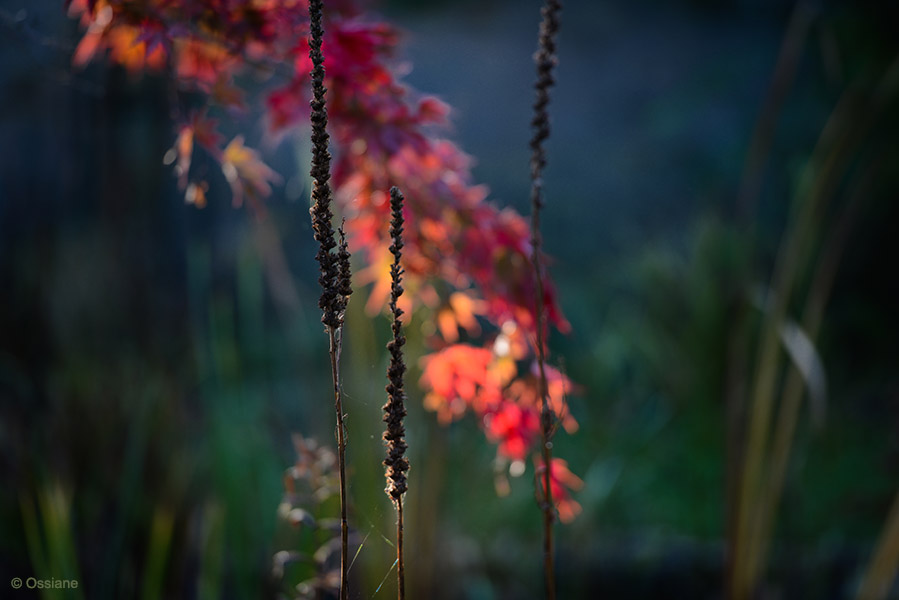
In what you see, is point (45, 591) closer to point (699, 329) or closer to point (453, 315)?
point (453, 315)

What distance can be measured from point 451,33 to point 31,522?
391 cm

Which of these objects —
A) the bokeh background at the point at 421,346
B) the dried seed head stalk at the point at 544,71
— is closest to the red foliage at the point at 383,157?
the bokeh background at the point at 421,346

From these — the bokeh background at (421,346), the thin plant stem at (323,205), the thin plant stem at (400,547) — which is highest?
the thin plant stem at (323,205)

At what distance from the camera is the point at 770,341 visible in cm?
100

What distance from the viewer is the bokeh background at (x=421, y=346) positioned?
1240 millimetres

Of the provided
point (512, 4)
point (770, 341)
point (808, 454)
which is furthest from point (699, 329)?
point (512, 4)

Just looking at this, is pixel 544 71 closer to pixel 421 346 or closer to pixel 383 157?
pixel 383 157

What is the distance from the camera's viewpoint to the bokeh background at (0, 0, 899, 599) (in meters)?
1.24

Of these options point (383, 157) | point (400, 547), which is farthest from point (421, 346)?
point (400, 547)

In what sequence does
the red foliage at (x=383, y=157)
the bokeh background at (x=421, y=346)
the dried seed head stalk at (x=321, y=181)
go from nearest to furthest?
the dried seed head stalk at (x=321, y=181) < the red foliage at (x=383, y=157) < the bokeh background at (x=421, y=346)

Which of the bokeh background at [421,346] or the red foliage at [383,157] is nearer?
the red foliage at [383,157]

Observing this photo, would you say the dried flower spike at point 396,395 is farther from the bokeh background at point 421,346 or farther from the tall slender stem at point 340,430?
the bokeh background at point 421,346

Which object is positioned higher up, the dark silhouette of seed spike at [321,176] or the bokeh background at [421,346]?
the dark silhouette of seed spike at [321,176]

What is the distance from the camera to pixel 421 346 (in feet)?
4.59
